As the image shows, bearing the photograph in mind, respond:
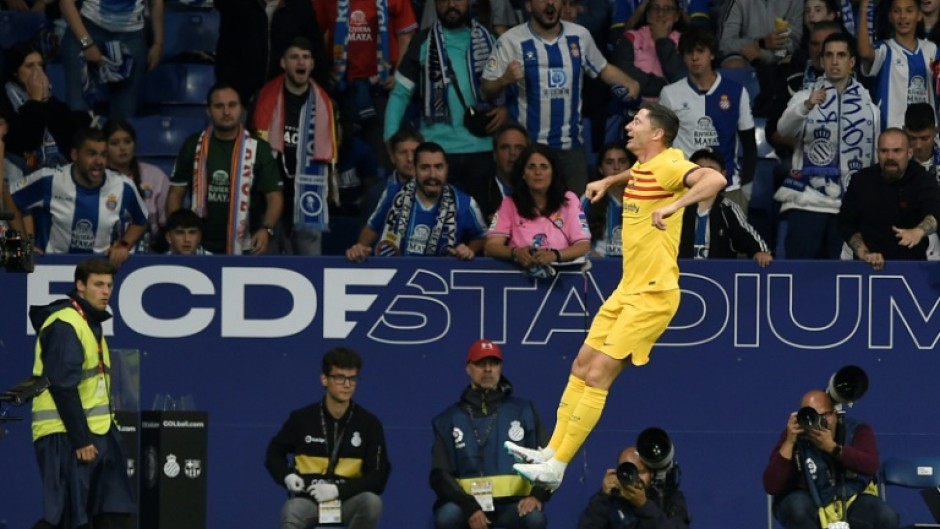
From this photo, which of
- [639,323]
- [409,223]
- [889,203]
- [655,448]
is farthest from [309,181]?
[639,323]

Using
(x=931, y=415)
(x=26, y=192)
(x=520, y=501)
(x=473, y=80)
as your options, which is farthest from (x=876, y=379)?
(x=26, y=192)

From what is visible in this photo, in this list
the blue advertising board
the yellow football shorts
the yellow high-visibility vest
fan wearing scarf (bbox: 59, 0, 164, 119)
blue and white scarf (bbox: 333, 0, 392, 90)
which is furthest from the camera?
fan wearing scarf (bbox: 59, 0, 164, 119)

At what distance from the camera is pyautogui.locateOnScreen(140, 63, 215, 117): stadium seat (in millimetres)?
17000

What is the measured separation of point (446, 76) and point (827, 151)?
2.84 metres

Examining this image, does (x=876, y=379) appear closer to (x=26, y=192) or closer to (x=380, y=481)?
(x=380, y=481)

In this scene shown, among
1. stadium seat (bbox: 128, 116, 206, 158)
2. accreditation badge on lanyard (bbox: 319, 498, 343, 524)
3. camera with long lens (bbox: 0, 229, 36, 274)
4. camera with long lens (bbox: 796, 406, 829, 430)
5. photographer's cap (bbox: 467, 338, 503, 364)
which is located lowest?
accreditation badge on lanyard (bbox: 319, 498, 343, 524)

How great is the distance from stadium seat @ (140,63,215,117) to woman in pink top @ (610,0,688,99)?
3577 millimetres

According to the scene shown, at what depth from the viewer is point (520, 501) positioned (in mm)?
12852

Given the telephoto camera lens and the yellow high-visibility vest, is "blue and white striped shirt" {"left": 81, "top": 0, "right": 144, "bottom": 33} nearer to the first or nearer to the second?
the yellow high-visibility vest

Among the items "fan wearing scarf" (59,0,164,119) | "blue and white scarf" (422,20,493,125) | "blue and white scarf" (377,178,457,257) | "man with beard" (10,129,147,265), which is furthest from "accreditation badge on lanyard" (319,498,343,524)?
"fan wearing scarf" (59,0,164,119)

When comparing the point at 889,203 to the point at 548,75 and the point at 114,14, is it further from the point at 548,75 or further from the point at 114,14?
the point at 114,14

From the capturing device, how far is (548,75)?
14875 millimetres

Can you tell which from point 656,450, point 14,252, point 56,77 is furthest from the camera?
point 56,77

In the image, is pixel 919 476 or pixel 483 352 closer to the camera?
pixel 919 476
